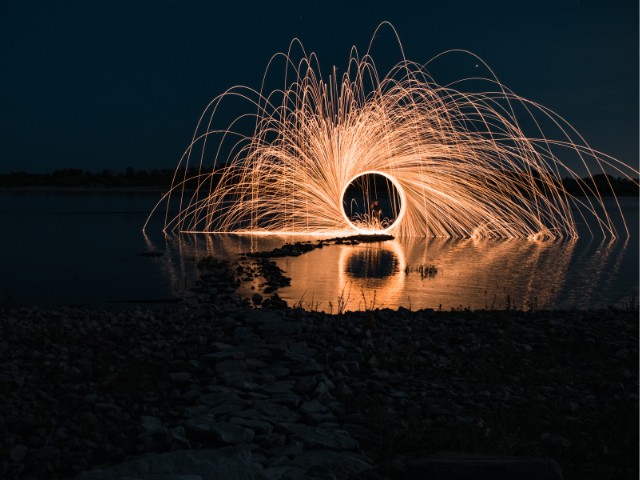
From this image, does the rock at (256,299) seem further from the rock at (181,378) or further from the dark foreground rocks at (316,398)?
the rock at (181,378)

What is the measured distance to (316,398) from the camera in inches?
218

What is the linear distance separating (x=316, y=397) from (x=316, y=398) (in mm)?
27

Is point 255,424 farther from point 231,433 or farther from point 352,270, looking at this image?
point 352,270

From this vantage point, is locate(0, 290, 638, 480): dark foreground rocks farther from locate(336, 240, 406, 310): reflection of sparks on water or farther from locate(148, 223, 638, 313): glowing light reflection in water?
locate(148, 223, 638, 313): glowing light reflection in water

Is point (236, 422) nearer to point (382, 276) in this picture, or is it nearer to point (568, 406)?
point (568, 406)

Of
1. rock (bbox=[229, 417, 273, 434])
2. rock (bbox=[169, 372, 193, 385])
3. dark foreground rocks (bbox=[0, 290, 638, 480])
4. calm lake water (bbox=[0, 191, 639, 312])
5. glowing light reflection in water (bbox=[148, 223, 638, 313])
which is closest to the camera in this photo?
dark foreground rocks (bbox=[0, 290, 638, 480])

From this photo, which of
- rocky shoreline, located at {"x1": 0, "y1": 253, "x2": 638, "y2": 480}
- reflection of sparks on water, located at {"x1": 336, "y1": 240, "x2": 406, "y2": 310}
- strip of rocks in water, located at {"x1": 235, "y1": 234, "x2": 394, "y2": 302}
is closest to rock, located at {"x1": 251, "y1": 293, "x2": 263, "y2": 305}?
strip of rocks in water, located at {"x1": 235, "y1": 234, "x2": 394, "y2": 302}

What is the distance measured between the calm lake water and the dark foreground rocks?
228 cm

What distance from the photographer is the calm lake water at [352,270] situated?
1164 centimetres

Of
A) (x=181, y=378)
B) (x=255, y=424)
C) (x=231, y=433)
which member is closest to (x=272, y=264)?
(x=181, y=378)

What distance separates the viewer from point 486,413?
17.5 ft

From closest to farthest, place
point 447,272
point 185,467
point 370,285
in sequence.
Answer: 1. point 185,467
2. point 370,285
3. point 447,272

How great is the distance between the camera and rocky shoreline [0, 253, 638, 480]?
4316 millimetres

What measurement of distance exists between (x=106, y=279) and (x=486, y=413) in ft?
33.2
